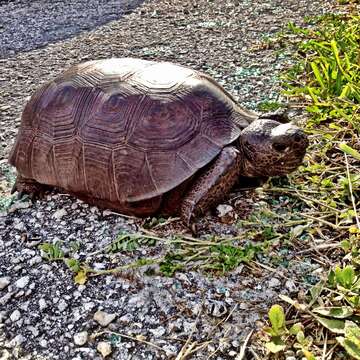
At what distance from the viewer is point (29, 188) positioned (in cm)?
274

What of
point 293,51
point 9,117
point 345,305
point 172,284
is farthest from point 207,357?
point 293,51

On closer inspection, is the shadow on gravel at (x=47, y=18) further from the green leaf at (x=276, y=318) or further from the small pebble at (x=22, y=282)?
the green leaf at (x=276, y=318)

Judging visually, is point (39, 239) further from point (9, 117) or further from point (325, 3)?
point (325, 3)

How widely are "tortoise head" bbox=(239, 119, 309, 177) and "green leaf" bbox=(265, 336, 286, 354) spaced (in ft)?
2.89

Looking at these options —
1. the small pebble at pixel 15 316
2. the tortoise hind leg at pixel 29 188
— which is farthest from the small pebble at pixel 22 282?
the tortoise hind leg at pixel 29 188

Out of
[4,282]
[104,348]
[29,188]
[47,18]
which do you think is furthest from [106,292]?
[47,18]

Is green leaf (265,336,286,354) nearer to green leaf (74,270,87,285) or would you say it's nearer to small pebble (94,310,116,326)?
small pebble (94,310,116,326)

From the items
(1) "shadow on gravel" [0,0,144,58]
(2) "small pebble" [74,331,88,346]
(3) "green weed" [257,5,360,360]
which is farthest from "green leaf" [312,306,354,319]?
(1) "shadow on gravel" [0,0,144,58]

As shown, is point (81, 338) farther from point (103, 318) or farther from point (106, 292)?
point (106, 292)

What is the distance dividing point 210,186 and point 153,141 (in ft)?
1.03

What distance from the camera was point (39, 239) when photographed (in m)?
2.46

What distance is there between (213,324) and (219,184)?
65cm

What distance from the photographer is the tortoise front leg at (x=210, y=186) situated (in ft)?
7.60

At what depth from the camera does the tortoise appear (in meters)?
2.31
